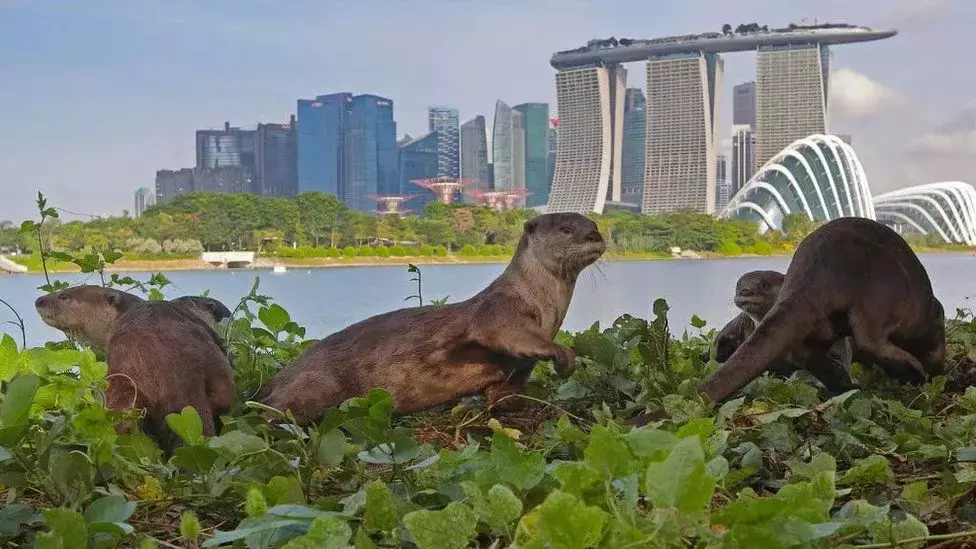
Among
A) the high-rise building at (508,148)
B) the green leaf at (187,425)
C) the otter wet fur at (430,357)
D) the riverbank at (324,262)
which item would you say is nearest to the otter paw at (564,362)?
the otter wet fur at (430,357)

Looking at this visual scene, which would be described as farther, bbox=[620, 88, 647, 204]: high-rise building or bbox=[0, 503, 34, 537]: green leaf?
bbox=[620, 88, 647, 204]: high-rise building

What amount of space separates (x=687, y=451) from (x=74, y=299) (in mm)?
2073

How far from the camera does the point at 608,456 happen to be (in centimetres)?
95

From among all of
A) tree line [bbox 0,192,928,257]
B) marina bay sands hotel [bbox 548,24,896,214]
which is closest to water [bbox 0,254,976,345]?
tree line [bbox 0,192,928,257]

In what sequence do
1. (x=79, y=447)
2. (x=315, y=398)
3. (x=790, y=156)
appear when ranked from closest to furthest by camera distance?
(x=79, y=447)
(x=315, y=398)
(x=790, y=156)

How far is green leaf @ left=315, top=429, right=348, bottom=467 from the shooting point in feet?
4.18

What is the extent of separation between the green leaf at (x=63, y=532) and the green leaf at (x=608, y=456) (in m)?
0.51

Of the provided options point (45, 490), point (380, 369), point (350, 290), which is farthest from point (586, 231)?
point (350, 290)

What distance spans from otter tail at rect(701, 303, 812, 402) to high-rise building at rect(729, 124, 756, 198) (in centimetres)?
7146

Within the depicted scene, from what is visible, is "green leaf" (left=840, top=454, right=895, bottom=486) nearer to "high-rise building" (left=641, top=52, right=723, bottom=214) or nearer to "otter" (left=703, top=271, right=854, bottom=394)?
"otter" (left=703, top=271, right=854, bottom=394)

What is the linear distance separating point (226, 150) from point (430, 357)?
63968 mm

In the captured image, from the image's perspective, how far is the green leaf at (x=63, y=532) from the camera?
3.24ft

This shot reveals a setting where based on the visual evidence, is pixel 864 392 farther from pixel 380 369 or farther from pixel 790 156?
pixel 790 156

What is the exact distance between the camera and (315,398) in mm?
2018
